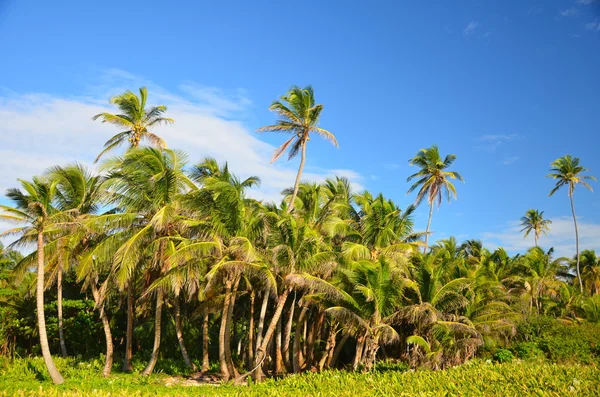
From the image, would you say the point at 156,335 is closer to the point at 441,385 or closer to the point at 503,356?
the point at 441,385

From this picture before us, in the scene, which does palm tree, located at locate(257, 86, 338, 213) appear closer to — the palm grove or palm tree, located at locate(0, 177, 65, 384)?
the palm grove

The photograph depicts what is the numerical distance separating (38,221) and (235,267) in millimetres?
7270

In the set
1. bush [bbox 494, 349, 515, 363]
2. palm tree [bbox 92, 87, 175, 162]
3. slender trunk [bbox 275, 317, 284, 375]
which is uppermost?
palm tree [bbox 92, 87, 175, 162]

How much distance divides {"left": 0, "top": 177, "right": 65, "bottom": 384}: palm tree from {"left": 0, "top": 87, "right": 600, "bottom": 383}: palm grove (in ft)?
0.16

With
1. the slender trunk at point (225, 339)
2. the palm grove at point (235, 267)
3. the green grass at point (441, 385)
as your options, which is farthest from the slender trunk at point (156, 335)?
the green grass at point (441, 385)

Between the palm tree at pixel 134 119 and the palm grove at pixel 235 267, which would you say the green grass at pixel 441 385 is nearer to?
the palm grove at pixel 235 267

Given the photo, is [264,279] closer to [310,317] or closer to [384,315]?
[384,315]

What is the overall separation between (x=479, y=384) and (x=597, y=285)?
44.3 metres

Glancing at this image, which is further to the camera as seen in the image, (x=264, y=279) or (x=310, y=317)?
(x=310, y=317)

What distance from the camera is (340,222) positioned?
20.6 m

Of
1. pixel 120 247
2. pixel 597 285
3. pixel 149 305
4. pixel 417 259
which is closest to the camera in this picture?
pixel 120 247

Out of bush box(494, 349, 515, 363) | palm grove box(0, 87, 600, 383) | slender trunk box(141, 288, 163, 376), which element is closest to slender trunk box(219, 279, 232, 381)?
palm grove box(0, 87, 600, 383)

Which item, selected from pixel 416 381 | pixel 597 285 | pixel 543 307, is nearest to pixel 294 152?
pixel 416 381

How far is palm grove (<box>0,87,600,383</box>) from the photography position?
691 inches
